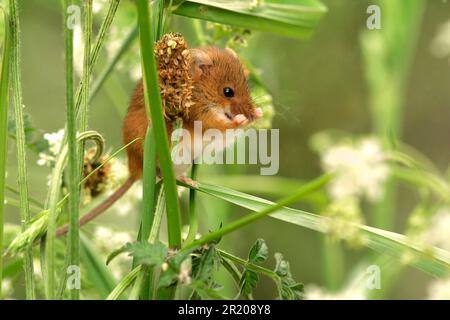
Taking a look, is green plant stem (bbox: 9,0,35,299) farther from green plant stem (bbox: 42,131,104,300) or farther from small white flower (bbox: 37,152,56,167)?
small white flower (bbox: 37,152,56,167)

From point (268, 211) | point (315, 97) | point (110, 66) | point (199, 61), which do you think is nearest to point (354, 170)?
point (268, 211)

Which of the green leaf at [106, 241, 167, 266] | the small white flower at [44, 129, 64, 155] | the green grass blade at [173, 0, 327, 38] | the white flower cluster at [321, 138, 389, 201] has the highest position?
the green grass blade at [173, 0, 327, 38]

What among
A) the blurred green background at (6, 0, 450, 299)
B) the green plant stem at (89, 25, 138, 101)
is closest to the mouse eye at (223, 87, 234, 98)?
the green plant stem at (89, 25, 138, 101)

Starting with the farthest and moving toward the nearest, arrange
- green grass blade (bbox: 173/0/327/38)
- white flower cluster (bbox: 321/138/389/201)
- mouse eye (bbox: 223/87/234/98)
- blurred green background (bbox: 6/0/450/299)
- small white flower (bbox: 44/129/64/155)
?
blurred green background (bbox: 6/0/450/299) < mouse eye (bbox: 223/87/234/98) < small white flower (bbox: 44/129/64/155) < green grass blade (bbox: 173/0/327/38) < white flower cluster (bbox: 321/138/389/201)

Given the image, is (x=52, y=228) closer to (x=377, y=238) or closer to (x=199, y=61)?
(x=377, y=238)

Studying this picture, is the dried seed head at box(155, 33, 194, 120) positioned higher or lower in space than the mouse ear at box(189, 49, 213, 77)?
lower

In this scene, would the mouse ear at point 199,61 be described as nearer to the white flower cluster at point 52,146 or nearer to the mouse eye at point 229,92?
the mouse eye at point 229,92

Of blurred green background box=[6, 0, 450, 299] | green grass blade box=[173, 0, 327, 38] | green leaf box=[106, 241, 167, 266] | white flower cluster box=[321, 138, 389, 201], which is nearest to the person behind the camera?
white flower cluster box=[321, 138, 389, 201]

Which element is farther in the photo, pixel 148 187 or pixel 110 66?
pixel 110 66
